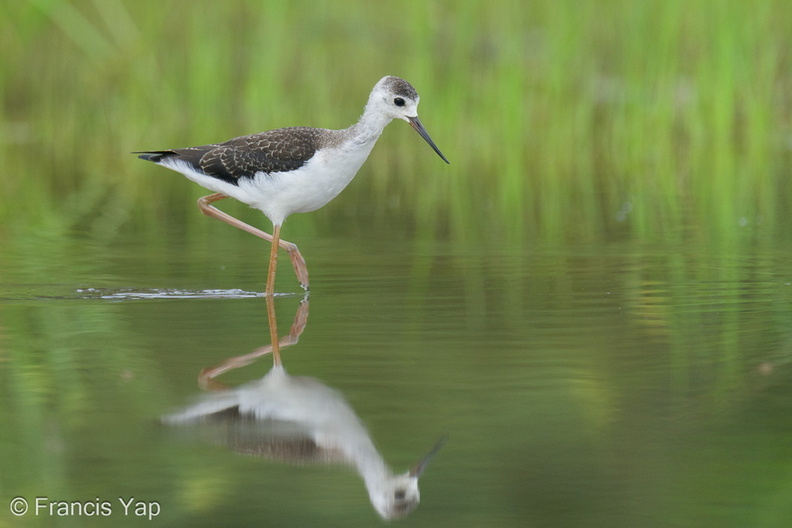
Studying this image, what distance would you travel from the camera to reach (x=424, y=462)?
4.34 metres

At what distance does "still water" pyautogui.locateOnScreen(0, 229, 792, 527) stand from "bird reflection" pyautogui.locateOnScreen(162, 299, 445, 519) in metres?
0.03

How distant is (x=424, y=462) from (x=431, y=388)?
3.20 feet

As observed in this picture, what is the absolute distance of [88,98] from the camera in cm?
1902

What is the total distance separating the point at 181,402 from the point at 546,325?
2.10m

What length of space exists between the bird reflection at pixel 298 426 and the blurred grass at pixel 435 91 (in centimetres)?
760

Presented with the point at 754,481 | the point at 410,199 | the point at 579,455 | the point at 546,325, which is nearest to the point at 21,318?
the point at 546,325

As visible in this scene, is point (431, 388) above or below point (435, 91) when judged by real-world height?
below

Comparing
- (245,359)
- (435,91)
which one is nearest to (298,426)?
(245,359)

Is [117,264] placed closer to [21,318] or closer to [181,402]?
[21,318]

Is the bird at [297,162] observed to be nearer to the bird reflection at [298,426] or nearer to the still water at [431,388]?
the still water at [431,388]

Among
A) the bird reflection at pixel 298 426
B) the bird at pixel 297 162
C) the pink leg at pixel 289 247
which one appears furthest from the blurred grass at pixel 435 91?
the bird reflection at pixel 298 426

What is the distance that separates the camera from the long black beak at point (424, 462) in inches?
167

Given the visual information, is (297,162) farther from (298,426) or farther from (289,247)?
(298,426)

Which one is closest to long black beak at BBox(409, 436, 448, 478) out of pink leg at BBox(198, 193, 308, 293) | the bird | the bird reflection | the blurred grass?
the bird reflection
